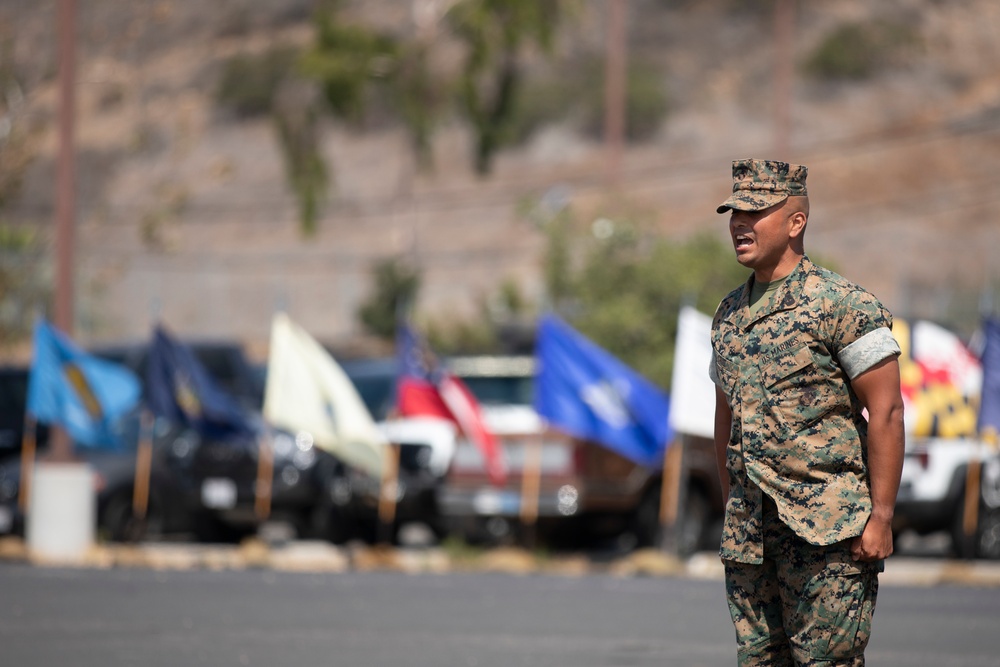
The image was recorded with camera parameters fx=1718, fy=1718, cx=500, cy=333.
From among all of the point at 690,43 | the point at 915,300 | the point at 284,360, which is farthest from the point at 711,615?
the point at 690,43

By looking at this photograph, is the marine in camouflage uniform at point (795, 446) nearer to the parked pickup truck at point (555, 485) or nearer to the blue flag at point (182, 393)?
the parked pickup truck at point (555, 485)

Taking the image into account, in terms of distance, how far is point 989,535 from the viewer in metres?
16.7

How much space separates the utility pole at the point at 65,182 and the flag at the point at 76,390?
0.97 ft

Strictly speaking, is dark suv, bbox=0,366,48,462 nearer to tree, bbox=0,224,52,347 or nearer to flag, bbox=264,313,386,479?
tree, bbox=0,224,52,347

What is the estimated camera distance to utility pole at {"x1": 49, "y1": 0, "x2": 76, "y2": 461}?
56.6ft

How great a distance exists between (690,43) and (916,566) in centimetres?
6451

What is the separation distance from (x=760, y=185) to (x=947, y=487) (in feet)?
38.4

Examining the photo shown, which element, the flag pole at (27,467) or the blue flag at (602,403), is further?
the flag pole at (27,467)

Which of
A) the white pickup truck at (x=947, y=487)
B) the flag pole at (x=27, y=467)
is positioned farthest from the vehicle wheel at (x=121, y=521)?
the white pickup truck at (x=947, y=487)

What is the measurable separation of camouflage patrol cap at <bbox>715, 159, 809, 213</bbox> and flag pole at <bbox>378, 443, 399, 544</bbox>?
11450 millimetres

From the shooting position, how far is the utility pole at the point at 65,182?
56.6 feet

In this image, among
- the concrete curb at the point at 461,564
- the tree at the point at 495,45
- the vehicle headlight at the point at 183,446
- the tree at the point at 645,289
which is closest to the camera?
A: the concrete curb at the point at 461,564

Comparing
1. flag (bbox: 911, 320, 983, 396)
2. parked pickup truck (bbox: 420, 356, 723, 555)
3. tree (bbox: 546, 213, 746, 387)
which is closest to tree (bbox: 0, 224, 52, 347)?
parked pickup truck (bbox: 420, 356, 723, 555)

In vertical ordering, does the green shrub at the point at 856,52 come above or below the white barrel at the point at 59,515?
above
